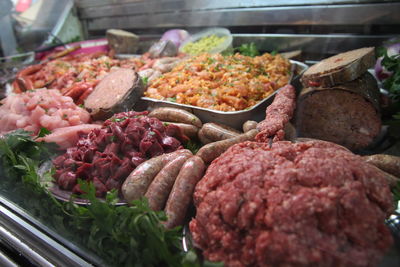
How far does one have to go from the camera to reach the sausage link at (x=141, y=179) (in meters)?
1.98

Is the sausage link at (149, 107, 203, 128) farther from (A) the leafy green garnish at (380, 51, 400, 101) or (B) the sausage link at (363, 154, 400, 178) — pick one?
(A) the leafy green garnish at (380, 51, 400, 101)

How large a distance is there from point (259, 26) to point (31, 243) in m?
4.16

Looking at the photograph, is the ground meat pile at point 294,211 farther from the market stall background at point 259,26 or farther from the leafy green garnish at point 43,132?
the leafy green garnish at point 43,132

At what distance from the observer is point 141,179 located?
80.0 inches

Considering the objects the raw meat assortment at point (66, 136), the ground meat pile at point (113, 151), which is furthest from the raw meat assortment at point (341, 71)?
the raw meat assortment at point (66, 136)

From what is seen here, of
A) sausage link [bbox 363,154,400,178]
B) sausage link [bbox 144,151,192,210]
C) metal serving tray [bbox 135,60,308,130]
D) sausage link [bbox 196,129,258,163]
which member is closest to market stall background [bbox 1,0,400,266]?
sausage link [bbox 144,151,192,210]

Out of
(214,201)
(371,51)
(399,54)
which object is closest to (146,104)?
(214,201)

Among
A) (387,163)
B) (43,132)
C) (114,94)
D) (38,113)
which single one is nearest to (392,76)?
(387,163)

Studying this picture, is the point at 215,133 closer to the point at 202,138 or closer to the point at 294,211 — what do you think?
the point at 202,138

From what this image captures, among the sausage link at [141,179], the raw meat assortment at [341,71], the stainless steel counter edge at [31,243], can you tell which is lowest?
the stainless steel counter edge at [31,243]

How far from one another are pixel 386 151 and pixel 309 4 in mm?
2305

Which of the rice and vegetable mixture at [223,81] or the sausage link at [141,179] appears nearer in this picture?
the sausage link at [141,179]

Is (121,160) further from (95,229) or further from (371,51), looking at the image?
(371,51)

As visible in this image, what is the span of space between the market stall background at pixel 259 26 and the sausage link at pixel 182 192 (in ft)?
1.96
